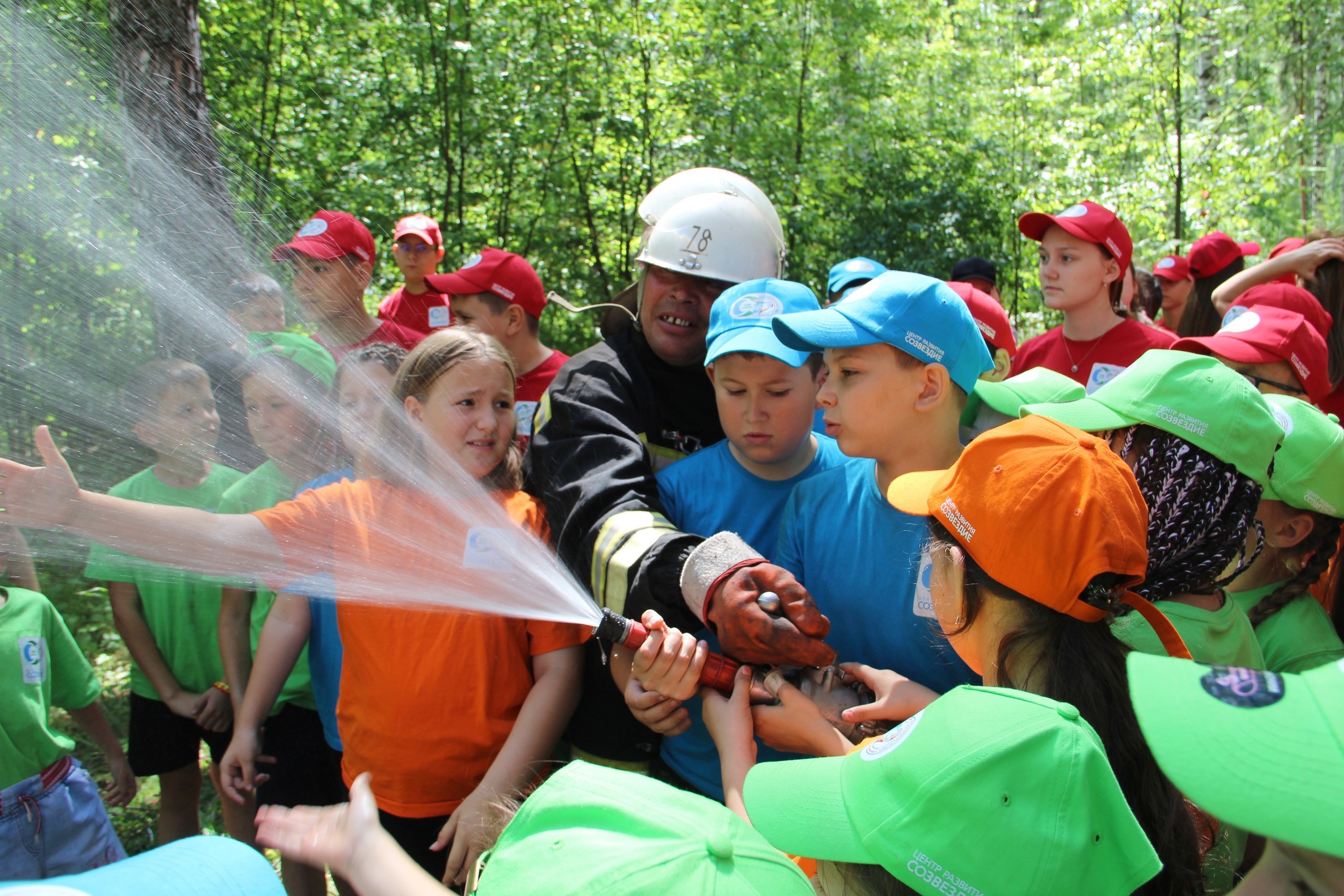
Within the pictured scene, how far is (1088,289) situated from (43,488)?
4469mm

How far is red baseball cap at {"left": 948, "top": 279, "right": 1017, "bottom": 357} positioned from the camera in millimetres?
3807

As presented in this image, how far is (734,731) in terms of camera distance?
82.8 inches

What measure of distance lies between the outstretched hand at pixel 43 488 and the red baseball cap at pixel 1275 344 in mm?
3533

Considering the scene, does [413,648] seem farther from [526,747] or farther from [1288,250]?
[1288,250]

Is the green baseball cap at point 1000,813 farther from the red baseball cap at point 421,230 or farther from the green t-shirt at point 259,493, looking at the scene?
the red baseball cap at point 421,230

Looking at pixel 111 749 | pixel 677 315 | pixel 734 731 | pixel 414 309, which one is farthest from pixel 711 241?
pixel 414 309

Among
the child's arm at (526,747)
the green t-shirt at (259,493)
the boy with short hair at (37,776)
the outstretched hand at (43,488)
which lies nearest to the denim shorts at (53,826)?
the boy with short hair at (37,776)

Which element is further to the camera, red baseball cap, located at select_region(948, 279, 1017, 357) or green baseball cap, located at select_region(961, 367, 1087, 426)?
red baseball cap, located at select_region(948, 279, 1017, 357)

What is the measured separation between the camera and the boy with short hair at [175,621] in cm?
314

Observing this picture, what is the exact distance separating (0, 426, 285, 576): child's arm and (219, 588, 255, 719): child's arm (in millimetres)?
739

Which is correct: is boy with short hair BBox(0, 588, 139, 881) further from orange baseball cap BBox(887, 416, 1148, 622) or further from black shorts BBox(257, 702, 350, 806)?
orange baseball cap BBox(887, 416, 1148, 622)

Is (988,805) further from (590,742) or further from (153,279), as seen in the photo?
(153,279)

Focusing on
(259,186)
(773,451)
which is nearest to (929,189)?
(259,186)

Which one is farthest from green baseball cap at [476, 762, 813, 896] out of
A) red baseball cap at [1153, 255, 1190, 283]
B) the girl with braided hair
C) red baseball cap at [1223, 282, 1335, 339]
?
red baseball cap at [1153, 255, 1190, 283]
